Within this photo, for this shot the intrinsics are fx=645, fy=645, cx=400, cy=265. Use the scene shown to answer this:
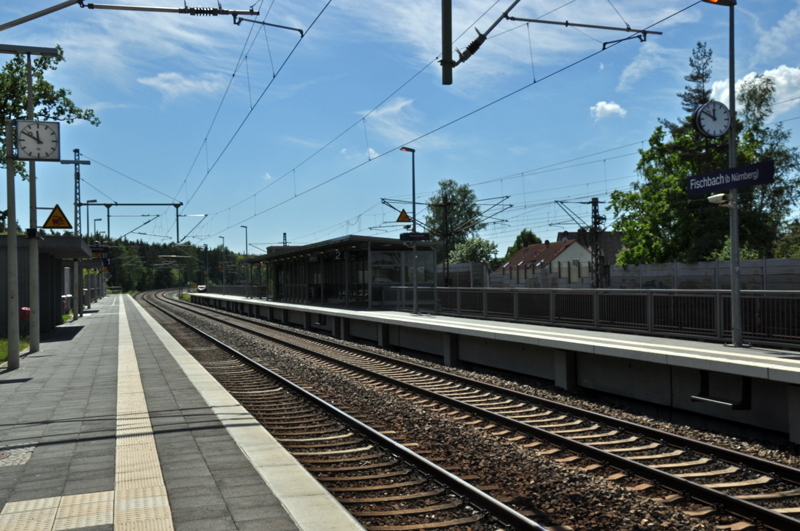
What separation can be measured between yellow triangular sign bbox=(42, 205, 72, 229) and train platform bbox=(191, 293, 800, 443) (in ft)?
32.1

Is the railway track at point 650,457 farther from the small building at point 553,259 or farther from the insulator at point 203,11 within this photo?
the small building at point 553,259

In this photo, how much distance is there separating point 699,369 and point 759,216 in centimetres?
3731

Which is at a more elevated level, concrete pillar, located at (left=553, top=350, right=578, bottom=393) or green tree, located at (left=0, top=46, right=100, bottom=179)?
green tree, located at (left=0, top=46, right=100, bottom=179)

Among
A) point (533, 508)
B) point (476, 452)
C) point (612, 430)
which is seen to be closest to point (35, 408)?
point (476, 452)

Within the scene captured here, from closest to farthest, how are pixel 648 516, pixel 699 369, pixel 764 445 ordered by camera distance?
pixel 648 516 < pixel 764 445 < pixel 699 369

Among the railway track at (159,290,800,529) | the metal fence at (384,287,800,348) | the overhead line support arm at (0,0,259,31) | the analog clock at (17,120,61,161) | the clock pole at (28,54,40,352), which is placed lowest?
the railway track at (159,290,800,529)

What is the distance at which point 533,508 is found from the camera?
5445 mm

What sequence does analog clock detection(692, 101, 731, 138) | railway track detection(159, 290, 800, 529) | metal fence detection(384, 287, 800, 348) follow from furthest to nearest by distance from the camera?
analog clock detection(692, 101, 731, 138)
metal fence detection(384, 287, 800, 348)
railway track detection(159, 290, 800, 529)

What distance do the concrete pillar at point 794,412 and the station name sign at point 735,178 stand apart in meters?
3.61

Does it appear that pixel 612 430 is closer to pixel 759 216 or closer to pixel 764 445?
pixel 764 445

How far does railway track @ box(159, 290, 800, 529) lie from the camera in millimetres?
5551

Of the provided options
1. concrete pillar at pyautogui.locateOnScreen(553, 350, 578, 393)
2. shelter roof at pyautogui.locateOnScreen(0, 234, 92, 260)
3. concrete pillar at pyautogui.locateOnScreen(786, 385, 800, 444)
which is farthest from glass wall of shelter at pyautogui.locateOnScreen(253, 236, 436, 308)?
concrete pillar at pyautogui.locateOnScreen(786, 385, 800, 444)

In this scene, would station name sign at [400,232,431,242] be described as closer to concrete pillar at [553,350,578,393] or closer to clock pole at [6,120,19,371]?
concrete pillar at [553,350,578,393]

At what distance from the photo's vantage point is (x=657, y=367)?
32.8ft
